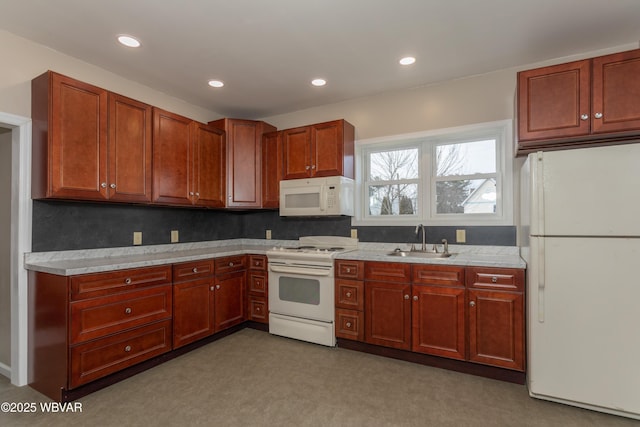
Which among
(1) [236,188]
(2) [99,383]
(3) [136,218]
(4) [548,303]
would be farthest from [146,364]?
(4) [548,303]

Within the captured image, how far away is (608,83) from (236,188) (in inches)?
132

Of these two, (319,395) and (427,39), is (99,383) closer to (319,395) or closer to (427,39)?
(319,395)

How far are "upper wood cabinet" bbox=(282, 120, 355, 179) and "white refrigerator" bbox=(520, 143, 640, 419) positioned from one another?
1760 mm

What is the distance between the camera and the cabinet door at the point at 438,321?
260 centimetres

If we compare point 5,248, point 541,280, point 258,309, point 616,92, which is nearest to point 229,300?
point 258,309

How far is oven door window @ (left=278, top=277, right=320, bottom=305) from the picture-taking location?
127 inches

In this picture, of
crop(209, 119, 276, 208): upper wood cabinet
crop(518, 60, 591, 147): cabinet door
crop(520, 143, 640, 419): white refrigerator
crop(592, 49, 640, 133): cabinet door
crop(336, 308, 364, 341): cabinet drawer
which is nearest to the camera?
crop(520, 143, 640, 419): white refrigerator

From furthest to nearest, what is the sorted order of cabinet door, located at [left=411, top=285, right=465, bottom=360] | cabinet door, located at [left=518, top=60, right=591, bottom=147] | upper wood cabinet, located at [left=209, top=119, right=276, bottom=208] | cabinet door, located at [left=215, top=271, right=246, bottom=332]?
upper wood cabinet, located at [left=209, top=119, right=276, bottom=208] < cabinet door, located at [left=215, top=271, right=246, bottom=332] < cabinet door, located at [left=411, top=285, right=465, bottom=360] < cabinet door, located at [left=518, top=60, right=591, bottom=147]

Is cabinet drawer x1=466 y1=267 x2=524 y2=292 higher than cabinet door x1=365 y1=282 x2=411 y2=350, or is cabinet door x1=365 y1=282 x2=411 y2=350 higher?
cabinet drawer x1=466 y1=267 x2=524 y2=292

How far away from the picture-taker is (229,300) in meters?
3.44

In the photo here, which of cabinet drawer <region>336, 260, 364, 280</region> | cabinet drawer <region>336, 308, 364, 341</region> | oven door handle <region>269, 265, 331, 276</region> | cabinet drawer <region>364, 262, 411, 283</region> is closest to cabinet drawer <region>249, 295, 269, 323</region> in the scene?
oven door handle <region>269, 265, 331, 276</region>

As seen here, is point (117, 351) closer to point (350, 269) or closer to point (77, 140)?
point (77, 140)

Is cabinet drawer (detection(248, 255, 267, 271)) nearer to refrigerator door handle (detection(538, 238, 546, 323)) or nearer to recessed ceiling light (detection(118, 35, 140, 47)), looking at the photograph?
recessed ceiling light (detection(118, 35, 140, 47))

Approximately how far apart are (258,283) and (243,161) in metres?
1.42
